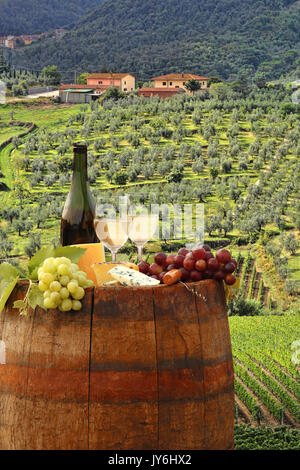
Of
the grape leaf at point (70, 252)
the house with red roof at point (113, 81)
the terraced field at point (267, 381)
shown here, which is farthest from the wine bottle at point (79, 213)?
the house with red roof at point (113, 81)

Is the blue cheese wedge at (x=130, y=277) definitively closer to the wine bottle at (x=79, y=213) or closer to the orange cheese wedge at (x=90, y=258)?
the orange cheese wedge at (x=90, y=258)

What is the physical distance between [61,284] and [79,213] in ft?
2.24

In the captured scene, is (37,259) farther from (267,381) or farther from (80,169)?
(267,381)

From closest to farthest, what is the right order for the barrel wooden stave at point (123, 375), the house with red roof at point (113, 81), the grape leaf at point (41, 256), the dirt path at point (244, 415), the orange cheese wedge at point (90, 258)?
the barrel wooden stave at point (123, 375)
the grape leaf at point (41, 256)
the orange cheese wedge at point (90, 258)
the dirt path at point (244, 415)
the house with red roof at point (113, 81)

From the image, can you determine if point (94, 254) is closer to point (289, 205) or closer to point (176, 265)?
point (176, 265)

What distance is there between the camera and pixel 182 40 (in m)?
99.5

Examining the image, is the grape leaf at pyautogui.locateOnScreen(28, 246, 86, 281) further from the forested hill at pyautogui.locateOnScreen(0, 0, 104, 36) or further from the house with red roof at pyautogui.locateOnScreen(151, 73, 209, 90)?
the forested hill at pyautogui.locateOnScreen(0, 0, 104, 36)

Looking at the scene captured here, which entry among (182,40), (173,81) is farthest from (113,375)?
(182,40)

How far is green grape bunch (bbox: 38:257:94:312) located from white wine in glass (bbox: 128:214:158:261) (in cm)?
40

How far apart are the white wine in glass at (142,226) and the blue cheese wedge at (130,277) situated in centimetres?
30

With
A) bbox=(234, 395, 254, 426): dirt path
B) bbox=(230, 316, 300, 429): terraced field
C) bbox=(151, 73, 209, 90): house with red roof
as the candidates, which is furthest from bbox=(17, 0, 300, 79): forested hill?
bbox=(234, 395, 254, 426): dirt path

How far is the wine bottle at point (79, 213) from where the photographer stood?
2074mm

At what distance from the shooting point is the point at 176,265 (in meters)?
1.64

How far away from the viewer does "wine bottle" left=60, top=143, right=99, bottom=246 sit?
207cm
